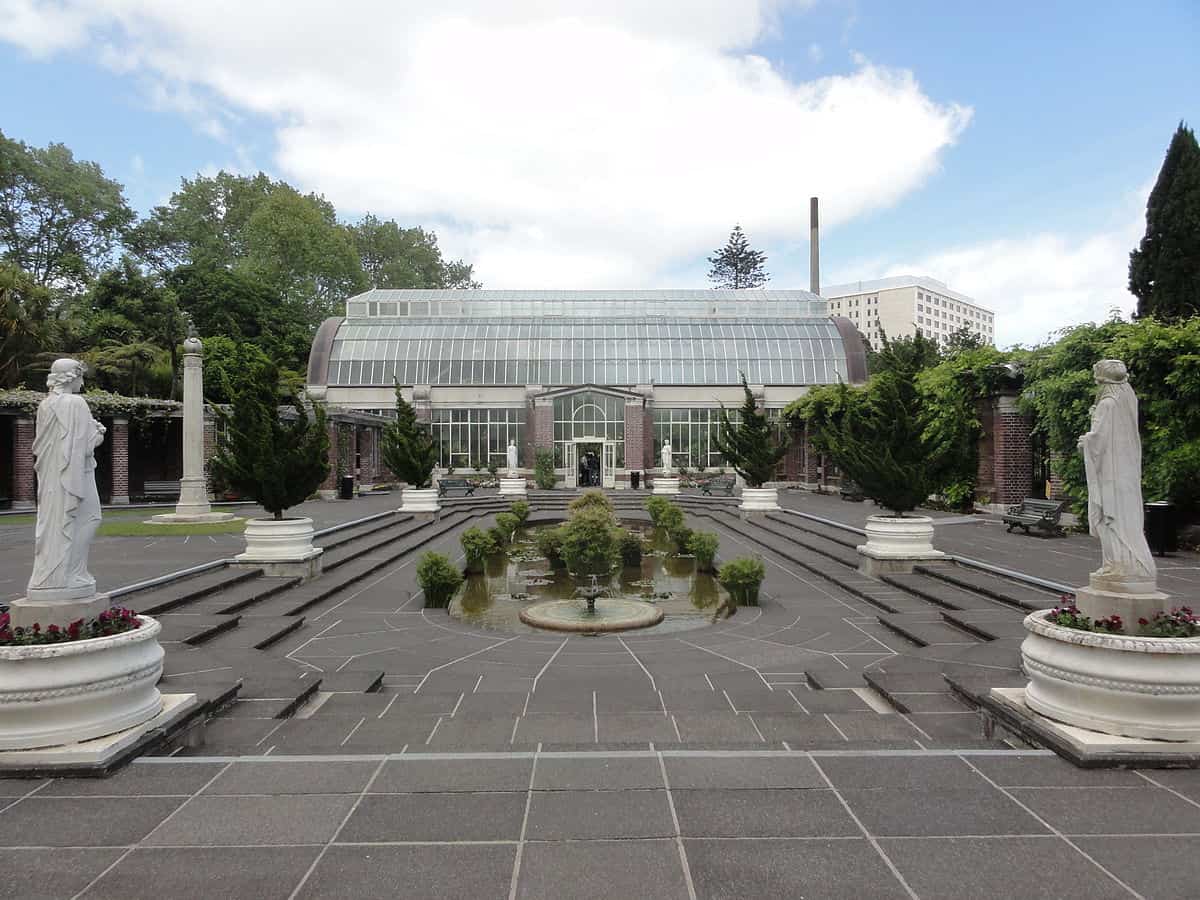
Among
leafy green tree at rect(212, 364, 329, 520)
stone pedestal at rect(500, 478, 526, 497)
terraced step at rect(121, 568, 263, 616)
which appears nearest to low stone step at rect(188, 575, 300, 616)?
terraced step at rect(121, 568, 263, 616)

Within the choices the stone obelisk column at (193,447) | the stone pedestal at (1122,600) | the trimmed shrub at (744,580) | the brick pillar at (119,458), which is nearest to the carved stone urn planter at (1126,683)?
the stone pedestal at (1122,600)

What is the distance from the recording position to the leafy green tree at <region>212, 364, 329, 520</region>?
1091 centimetres

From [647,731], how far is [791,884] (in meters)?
2.24

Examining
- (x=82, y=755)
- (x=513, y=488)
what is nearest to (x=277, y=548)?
(x=82, y=755)

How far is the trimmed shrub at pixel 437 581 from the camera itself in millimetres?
9641

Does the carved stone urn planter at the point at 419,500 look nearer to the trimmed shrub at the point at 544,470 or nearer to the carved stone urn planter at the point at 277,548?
the carved stone urn planter at the point at 277,548

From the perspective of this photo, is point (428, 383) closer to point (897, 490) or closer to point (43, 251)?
point (43, 251)

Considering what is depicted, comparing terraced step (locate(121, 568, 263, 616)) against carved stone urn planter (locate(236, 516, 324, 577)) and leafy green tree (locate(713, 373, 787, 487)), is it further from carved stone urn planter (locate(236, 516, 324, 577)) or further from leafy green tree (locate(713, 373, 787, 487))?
leafy green tree (locate(713, 373, 787, 487))

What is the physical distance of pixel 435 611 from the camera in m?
9.56

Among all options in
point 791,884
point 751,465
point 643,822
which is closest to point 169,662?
point 643,822

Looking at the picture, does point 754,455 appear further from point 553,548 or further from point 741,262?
point 741,262

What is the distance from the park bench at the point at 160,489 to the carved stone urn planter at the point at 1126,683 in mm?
29015

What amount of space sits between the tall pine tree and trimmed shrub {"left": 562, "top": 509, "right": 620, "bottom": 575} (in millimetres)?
20342

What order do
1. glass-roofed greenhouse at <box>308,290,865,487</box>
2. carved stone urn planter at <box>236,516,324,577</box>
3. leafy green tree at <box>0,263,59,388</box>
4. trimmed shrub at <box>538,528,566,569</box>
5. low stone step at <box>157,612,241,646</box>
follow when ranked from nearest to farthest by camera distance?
low stone step at <box>157,612,241,646</box>
carved stone urn planter at <box>236,516,324,577</box>
trimmed shrub at <box>538,528,566,569</box>
leafy green tree at <box>0,263,59,388</box>
glass-roofed greenhouse at <box>308,290,865,487</box>
